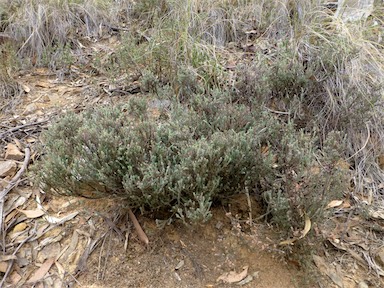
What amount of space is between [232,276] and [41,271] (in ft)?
3.42

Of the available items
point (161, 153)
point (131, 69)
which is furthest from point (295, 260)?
point (131, 69)

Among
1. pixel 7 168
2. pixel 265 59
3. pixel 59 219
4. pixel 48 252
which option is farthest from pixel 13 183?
pixel 265 59

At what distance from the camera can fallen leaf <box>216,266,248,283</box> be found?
→ 1925 mm

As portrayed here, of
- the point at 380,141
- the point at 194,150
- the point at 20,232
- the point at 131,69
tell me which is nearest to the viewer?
the point at 194,150

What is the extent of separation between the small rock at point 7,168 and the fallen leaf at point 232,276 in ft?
5.27

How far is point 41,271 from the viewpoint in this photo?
2033mm

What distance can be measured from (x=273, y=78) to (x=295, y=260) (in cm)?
144

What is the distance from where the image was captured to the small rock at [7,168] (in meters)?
2.55

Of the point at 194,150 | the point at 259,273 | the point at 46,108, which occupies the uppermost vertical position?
the point at 194,150

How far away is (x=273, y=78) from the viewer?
288cm

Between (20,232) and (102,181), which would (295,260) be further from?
(20,232)

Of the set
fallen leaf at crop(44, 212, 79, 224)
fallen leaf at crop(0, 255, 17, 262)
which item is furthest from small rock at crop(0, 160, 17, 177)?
fallen leaf at crop(0, 255, 17, 262)

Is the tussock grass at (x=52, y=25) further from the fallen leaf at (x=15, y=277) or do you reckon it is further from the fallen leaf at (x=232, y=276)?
the fallen leaf at (x=232, y=276)

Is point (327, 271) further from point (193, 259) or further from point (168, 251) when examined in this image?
point (168, 251)
